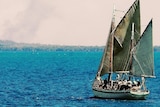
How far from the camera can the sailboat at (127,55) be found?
Answer: 92750 millimetres

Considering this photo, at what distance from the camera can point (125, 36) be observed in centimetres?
9575

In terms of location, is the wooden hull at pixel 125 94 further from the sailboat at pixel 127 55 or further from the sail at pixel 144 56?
the sail at pixel 144 56

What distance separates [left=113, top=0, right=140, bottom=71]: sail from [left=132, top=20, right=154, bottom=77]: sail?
6.80 ft

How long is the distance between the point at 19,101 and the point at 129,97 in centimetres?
1675

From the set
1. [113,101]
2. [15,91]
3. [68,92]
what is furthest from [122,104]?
[15,91]

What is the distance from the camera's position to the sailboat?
92.8 m

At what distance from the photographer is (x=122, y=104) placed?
8681 cm

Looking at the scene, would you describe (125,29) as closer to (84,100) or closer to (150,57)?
(150,57)

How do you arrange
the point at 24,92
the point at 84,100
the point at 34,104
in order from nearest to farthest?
the point at 34,104, the point at 84,100, the point at 24,92

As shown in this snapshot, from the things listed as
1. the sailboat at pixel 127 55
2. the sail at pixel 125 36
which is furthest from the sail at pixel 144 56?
the sail at pixel 125 36

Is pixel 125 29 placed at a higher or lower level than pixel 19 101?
higher

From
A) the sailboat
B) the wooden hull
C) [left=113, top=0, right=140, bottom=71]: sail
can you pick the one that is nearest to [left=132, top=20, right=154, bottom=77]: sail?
the sailboat

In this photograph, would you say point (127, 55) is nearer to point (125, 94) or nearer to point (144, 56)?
point (144, 56)

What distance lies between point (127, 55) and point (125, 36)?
308cm
